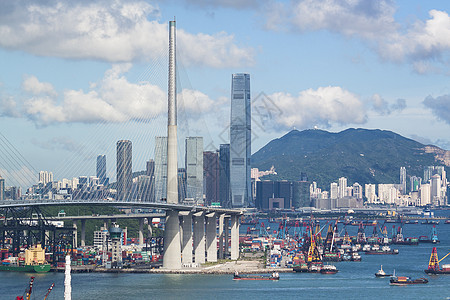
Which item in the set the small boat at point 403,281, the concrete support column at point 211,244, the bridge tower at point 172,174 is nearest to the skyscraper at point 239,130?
the concrete support column at point 211,244

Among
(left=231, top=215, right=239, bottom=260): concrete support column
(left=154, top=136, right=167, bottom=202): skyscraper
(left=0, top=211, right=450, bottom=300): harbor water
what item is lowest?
(left=0, top=211, right=450, bottom=300): harbor water

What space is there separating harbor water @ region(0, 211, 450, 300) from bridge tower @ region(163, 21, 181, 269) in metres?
2.99

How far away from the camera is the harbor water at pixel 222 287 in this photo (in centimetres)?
5428

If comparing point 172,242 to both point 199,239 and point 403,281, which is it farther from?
point 403,281

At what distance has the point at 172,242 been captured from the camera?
225 ft

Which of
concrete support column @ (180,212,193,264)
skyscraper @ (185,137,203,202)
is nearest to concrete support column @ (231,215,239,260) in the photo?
concrete support column @ (180,212,193,264)

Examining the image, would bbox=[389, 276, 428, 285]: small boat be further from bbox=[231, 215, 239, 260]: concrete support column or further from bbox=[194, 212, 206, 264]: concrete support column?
bbox=[231, 215, 239, 260]: concrete support column

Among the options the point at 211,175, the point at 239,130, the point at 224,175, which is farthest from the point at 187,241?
the point at 239,130

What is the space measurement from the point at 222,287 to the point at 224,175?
123 m

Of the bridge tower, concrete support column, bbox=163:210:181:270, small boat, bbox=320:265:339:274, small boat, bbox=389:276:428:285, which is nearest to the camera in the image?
small boat, bbox=389:276:428:285

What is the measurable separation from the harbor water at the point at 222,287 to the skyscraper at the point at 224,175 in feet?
312

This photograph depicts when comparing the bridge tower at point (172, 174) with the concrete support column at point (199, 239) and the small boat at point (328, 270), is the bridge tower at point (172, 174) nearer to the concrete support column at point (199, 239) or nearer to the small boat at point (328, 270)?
the concrete support column at point (199, 239)

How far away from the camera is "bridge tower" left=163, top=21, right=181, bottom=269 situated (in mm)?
67750

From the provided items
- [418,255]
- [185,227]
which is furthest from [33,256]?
[418,255]
